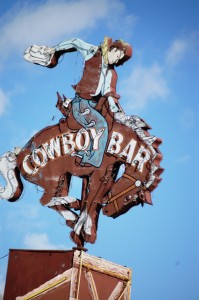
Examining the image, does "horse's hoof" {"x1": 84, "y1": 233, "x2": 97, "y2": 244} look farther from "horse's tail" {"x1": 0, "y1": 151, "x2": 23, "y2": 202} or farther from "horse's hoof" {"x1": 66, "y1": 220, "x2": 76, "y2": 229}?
"horse's tail" {"x1": 0, "y1": 151, "x2": 23, "y2": 202}

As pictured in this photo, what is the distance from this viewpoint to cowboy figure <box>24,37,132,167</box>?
101 feet

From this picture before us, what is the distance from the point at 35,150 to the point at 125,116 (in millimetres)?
3346

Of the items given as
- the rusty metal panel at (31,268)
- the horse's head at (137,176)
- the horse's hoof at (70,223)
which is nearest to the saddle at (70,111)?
the horse's head at (137,176)

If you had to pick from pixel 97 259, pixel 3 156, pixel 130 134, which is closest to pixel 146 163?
pixel 130 134

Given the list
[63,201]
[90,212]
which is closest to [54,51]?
[63,201]

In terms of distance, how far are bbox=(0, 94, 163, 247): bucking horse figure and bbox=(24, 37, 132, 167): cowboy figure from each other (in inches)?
7.1

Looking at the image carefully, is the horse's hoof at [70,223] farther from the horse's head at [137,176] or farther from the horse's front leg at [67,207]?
the horse's head at [137,176]

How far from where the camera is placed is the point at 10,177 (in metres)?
32.2

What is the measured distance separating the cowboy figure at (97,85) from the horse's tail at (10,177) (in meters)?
2.46

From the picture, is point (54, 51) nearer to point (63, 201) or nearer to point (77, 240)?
point (63, 201)

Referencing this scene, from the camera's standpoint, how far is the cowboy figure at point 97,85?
101 feet

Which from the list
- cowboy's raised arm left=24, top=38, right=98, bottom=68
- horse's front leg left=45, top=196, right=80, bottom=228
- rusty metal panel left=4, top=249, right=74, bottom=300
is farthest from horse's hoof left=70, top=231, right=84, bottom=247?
cowboy's raised arm left=24, top=38, right=98, bottom=68

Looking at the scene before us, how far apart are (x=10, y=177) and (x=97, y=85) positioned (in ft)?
13.0

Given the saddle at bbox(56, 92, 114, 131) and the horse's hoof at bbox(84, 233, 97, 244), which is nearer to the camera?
the horse's hoof at bbox(84, 233, 97, 244)
